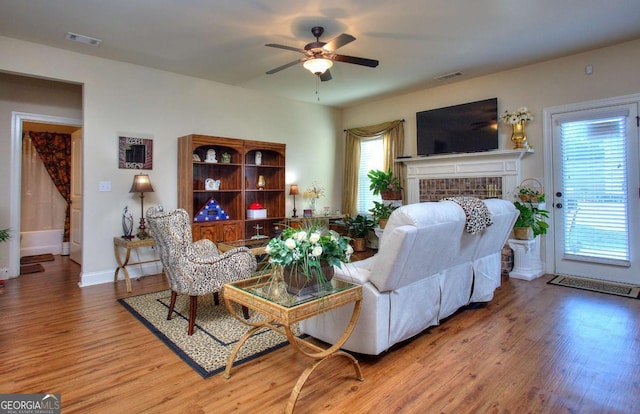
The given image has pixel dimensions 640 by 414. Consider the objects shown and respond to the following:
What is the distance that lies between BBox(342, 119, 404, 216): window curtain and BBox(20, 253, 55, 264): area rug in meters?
5.29

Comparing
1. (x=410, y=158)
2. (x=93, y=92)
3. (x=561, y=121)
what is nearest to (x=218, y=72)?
(x=93, y=92)

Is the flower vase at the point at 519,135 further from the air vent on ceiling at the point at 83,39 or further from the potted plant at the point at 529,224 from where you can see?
the air vent on ceiling at the point at 83,39

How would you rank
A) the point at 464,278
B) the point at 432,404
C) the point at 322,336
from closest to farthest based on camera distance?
the point at 432,404, the point at 322,336, the point at 464,278

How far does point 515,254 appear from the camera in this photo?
460 cm

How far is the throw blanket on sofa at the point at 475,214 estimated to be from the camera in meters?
2.76

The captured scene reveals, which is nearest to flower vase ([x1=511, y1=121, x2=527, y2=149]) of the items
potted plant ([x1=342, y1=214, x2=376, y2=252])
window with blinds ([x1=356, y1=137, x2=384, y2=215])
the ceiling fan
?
window with blinds ([x1=356, y1=137, x2=384, y2=215])

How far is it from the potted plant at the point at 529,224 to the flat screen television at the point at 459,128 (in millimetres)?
1128

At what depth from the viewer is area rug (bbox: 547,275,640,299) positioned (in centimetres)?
383

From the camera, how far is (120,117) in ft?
15.0

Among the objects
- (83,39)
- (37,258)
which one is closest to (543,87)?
(83,39)

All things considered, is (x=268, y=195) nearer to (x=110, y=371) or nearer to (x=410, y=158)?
(x=410, y=158)

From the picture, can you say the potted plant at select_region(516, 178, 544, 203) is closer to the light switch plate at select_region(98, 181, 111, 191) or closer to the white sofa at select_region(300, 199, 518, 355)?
the white sofa at select_region(300, 199, 518, 355)

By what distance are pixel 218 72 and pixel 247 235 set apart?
8.03 feet

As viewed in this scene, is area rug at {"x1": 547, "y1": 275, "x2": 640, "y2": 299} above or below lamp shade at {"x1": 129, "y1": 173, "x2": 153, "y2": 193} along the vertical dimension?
below
